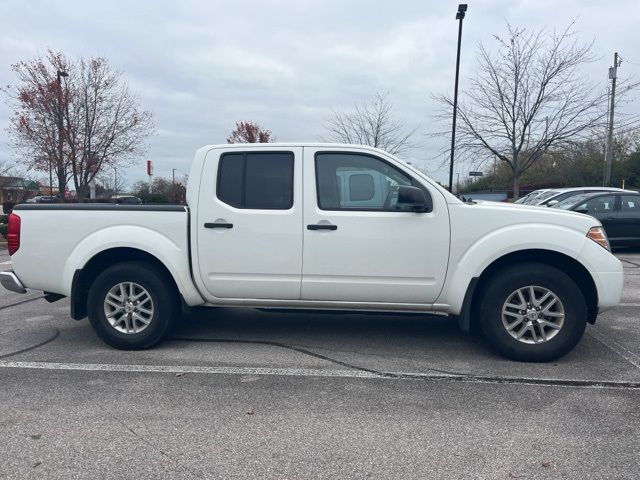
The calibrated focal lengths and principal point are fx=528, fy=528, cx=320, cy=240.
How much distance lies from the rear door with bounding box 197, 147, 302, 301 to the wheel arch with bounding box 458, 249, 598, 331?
1.55m

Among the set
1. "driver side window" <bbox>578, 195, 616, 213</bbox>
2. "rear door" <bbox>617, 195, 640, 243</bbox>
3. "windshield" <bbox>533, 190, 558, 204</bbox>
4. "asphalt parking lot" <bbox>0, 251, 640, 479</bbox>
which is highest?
"windshield" <bbox>533, 190, 558, 204</bbox>

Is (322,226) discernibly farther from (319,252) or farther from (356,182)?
(356,182)

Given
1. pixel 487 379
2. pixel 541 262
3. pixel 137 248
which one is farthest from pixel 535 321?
pixel 137 248

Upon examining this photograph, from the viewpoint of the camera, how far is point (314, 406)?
387 centimetres

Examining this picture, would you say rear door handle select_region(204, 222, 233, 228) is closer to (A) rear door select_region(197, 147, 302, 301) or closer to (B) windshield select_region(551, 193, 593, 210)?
(A) rear door select_region(197, 147, 302, 301)

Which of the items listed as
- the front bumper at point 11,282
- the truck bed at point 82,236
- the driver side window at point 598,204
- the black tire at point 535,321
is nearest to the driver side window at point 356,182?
the black tire at point 535,321

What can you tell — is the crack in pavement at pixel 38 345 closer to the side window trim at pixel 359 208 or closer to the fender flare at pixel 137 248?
the fender flare at pixel 137 248

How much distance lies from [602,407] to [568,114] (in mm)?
16666

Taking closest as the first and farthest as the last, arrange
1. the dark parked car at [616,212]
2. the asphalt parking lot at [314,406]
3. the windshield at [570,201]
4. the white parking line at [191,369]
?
the asphalt parking lot at [314,406], the white parking line at [191,369], the dark parked car at [616,212], the windshield at [570,201]

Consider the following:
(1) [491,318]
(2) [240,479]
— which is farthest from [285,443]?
(1) [491,318]

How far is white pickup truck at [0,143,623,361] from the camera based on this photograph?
4676 millimetres

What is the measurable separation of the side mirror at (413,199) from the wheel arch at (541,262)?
788 millimetres

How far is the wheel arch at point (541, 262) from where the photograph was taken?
4715 mm

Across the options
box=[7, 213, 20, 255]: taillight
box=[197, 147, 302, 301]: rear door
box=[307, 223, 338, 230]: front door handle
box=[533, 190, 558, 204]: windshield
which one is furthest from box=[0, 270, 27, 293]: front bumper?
box=[533, 190, 558, 204]: windshield
